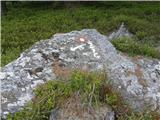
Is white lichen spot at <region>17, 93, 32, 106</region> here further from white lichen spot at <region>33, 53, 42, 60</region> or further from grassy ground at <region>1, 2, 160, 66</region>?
grassy ground at <region>1, 2, 160, 66</region>

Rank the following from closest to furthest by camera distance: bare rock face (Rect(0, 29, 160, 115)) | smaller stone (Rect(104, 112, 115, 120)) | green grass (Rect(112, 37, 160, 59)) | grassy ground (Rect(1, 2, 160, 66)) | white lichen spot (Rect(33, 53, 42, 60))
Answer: smaller stone (Rect(104, 112, 115, 120))
bare rock face (Rect(0, 29, 160, 115))
white lichen spot (Rect(33, 53, 42, 60))
green grass (Rect(112, 37, 160, 59))
grassy ground (Rect(1, 2, 160, 66))

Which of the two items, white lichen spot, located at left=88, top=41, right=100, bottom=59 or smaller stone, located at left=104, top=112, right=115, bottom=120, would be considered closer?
smaller stone, located at left=104, top=112, right=115, bottom=120

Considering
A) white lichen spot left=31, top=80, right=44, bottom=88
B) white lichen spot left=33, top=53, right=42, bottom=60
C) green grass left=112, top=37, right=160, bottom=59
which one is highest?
white lichen spot left=33, top=53, right=42, bottom=60

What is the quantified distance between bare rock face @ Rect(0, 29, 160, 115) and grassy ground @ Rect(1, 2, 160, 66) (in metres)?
2.82

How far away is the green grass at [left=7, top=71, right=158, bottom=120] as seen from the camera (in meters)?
6.35

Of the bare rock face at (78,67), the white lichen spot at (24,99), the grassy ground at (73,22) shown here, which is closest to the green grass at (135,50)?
the bare rock face at (78,67)

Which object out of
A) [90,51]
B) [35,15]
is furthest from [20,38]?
[90,51]

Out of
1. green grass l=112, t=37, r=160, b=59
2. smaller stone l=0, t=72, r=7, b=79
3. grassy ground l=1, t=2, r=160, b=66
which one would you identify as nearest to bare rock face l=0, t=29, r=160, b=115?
smaller stone l=0, t=72, r=7, b=79

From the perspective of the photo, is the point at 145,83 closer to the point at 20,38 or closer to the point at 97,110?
the point at 97,110

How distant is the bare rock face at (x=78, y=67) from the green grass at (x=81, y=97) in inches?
6.7

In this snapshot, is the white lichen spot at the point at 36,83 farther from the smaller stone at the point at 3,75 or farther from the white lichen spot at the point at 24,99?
the smaller stone at the point at 3,75

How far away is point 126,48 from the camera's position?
323 inches

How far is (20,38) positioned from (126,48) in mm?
6325

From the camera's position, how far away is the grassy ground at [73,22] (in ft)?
45.6
